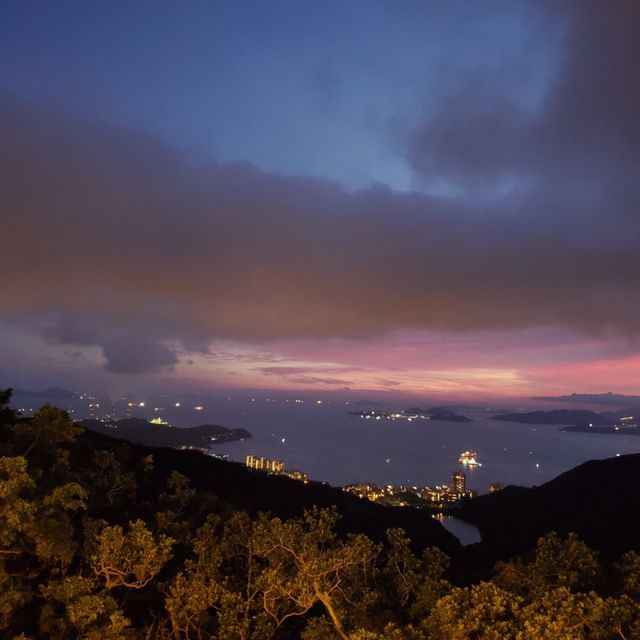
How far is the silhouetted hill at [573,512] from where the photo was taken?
1232 inches

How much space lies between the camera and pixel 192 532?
13.8 meters

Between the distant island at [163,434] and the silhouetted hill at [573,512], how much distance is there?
6481 cm

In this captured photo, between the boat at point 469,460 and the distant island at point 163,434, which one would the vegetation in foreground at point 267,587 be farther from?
the boat at point 469,460

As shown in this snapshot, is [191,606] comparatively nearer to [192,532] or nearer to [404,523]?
[192,532]

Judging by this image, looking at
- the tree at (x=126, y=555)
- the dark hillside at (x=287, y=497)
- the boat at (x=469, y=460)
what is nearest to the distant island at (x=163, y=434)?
the dark hillside at (x=287, y=497)

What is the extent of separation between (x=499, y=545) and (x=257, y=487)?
61.9ft

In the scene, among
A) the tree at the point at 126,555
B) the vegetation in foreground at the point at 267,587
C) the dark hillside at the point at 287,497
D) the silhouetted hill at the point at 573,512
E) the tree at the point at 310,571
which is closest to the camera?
the vegetation in foreground at the point at 267,587

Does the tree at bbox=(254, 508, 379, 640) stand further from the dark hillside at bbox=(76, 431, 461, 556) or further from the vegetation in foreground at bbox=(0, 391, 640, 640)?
the dark hillside at bbox=(76, 431, 461, 556)

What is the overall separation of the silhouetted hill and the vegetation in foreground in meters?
23.5

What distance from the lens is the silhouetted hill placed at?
1232 inches

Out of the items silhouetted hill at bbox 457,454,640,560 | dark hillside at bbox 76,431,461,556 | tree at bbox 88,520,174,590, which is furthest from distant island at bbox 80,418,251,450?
tree at bbox 88,520,174,590

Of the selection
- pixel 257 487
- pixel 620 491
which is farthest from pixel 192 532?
pixel 620 491

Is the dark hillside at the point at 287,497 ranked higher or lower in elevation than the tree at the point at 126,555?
lower

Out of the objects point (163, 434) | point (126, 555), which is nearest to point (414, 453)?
point (163, 434)
